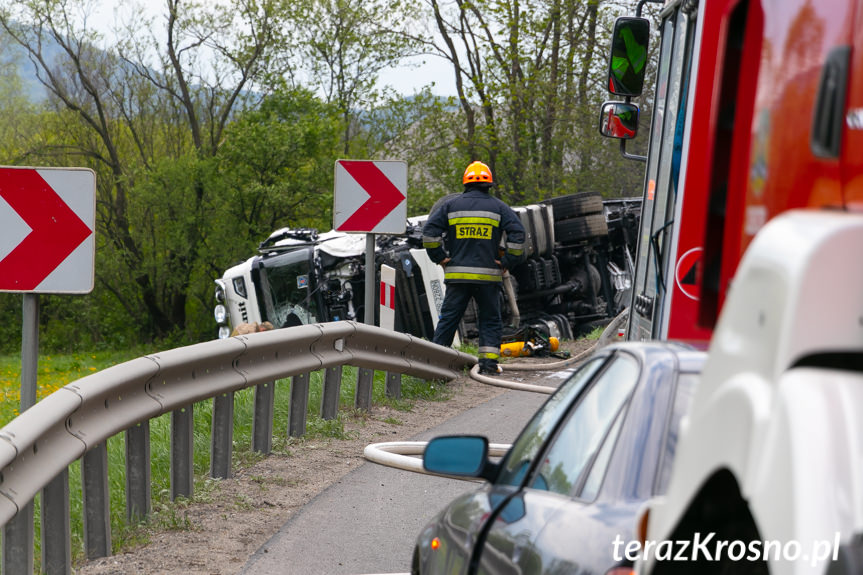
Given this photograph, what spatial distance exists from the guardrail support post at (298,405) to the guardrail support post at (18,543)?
385 cm

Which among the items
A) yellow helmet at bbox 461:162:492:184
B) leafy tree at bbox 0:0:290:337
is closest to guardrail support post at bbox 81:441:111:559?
yellow helmet at bbox 461:162:492:184

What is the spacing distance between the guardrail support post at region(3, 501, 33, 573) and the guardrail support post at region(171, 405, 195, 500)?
185cm

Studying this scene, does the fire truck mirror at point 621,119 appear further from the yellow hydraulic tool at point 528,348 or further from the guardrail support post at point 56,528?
the yellow hydraulic tool at point 528,348

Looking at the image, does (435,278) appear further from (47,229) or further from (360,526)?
(47,229)

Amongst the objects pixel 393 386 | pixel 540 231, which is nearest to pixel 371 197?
pixel 393 386

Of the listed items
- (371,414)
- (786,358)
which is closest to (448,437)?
(786,358)

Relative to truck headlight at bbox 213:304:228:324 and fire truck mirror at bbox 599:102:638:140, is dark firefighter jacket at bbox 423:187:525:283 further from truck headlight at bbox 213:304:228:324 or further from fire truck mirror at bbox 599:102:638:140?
truck headlight at bbox 213:304:228:324

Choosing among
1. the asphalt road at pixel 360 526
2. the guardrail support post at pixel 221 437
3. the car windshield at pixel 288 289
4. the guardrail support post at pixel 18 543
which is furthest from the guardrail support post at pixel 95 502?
the car windshield at pixel 288 289

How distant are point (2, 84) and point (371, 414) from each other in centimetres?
4141

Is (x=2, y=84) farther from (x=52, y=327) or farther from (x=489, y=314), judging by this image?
(x=489, y=314)

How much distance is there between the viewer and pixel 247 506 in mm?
6277

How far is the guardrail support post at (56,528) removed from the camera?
4531 millimetres

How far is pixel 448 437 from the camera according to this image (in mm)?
3113

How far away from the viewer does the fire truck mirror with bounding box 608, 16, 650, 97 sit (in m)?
7.47
